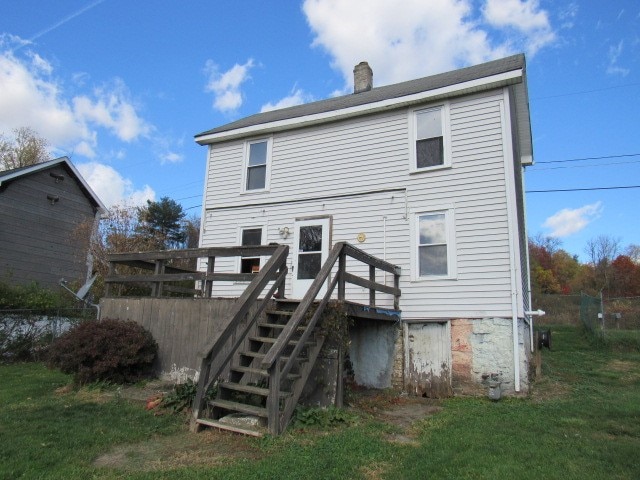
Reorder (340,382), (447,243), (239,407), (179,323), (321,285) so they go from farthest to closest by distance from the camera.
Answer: (447,243) → (179,323) → (340,382) → (321,285) → (239,407)

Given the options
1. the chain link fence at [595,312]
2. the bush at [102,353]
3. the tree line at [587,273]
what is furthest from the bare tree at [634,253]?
the bush at [102,353]

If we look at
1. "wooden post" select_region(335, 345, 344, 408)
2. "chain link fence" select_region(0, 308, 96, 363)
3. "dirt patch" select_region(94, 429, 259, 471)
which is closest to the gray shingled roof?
"wooden post" select_region(335, 345, 344, 408)

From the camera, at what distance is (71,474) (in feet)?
13.0

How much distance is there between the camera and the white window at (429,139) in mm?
9703

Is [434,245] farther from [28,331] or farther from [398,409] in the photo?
[28,331]

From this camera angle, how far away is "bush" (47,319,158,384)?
7.43m

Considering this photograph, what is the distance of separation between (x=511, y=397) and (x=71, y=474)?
686 centimetres

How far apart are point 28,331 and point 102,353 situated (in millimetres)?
6470

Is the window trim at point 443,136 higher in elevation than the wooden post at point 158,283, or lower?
higher

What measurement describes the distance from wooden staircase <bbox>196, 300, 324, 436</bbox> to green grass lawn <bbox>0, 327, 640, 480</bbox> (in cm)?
32

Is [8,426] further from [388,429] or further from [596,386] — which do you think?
[596,386]

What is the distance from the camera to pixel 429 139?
9.93m

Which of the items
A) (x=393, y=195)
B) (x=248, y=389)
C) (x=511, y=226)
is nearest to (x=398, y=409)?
(x=248, y=389)

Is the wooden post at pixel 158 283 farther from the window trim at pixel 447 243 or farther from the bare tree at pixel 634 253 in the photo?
the bare tree at pixel 634 253
